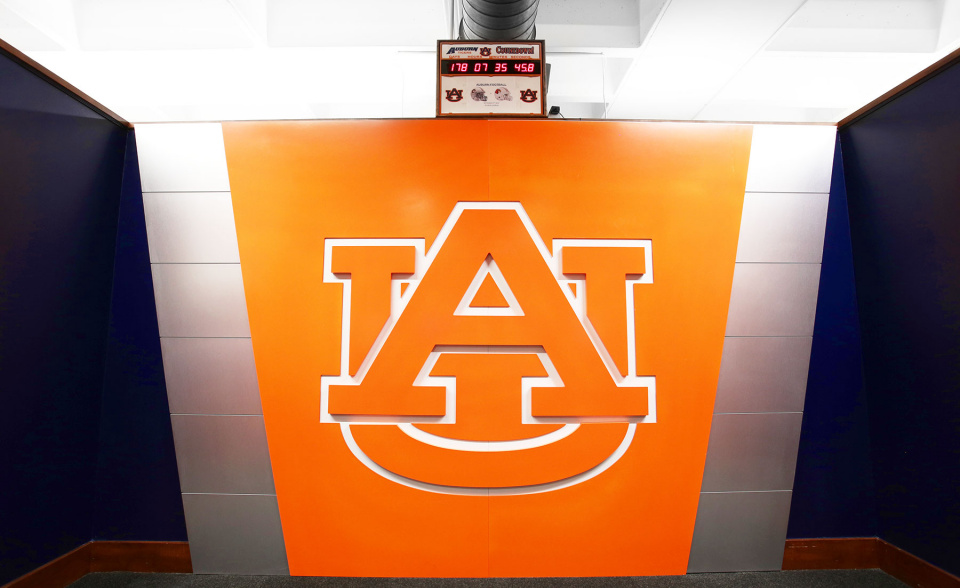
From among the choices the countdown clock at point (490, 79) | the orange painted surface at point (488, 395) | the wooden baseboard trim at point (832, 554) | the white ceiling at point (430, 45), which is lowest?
the wooden baseboard trim at point (832, 554)

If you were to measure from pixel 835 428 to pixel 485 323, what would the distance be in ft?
6.07

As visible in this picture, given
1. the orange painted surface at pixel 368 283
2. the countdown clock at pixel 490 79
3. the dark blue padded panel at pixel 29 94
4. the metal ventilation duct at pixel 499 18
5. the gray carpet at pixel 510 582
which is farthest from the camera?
the metal ventilation duct at pixel 499 18

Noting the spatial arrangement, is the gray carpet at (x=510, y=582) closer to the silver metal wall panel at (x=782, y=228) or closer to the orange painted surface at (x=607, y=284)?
the orange painted surface at (x=607, y=284)

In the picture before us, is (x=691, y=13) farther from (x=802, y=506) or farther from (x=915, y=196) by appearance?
(x=802, y=506)

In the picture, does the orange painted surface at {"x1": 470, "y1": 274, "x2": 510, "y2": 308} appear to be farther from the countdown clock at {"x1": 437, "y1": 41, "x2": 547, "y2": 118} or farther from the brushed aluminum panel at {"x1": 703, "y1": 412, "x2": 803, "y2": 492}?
the brushed aluminum panel at {"x1": 703, "y1": 412, "x2": 803, "y2": 492}

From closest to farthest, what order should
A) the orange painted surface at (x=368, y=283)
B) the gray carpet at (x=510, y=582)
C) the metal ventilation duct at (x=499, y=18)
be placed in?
the gray carpet at (x=510, y=582) → the orange painted surface at (x=368, y=283) → the metal ventilation duct at (x=499, y=18)

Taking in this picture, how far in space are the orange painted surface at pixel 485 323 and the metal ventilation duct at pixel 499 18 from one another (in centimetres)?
71

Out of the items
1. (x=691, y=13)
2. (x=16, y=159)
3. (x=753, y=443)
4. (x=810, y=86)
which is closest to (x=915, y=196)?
(x=753, y=443)

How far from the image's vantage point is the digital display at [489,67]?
1.96m

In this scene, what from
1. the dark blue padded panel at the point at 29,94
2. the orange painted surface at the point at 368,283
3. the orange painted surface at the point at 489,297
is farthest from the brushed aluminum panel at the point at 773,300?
the dark blue padded panel at the point at 29,94

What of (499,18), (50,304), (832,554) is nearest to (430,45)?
(499,18)

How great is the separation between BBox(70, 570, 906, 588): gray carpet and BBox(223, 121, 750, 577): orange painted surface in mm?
42

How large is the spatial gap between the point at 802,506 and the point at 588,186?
6.29 ft

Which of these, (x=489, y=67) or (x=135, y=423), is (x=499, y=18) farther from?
(x=135, y=423)
